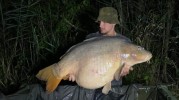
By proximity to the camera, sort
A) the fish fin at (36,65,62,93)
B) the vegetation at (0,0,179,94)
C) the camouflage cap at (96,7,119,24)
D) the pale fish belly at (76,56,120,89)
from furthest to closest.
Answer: the vegetation at (0,0,179,94), the camouflage cap at (96,7,119,24), the fish fin at (36,65,62,93), the pale fish belly at (76,56,120,89)

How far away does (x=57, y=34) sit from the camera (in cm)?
456

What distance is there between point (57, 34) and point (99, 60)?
1.62 m

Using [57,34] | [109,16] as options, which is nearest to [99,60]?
[109,16]

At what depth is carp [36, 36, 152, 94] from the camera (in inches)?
118

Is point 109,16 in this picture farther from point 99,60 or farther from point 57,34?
point 57,34

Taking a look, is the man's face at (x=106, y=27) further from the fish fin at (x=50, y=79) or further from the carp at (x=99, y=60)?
the fish fin at (x=50, y=79)

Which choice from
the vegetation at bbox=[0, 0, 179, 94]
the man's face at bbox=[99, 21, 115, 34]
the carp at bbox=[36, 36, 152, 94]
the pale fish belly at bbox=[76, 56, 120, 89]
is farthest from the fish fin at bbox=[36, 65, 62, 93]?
the vegetation at bbox=[0, 0, 179, 94]

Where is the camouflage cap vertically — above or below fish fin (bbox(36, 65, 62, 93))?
above

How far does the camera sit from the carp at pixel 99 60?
3.01 metres

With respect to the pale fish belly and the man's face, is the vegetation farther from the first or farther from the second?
the pale fish belly

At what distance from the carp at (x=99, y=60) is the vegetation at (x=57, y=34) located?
1.27 meters

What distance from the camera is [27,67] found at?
14.7ft

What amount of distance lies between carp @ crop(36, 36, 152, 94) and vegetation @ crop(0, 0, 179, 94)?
127 centimetres

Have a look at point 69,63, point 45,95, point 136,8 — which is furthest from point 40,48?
point 69,63
